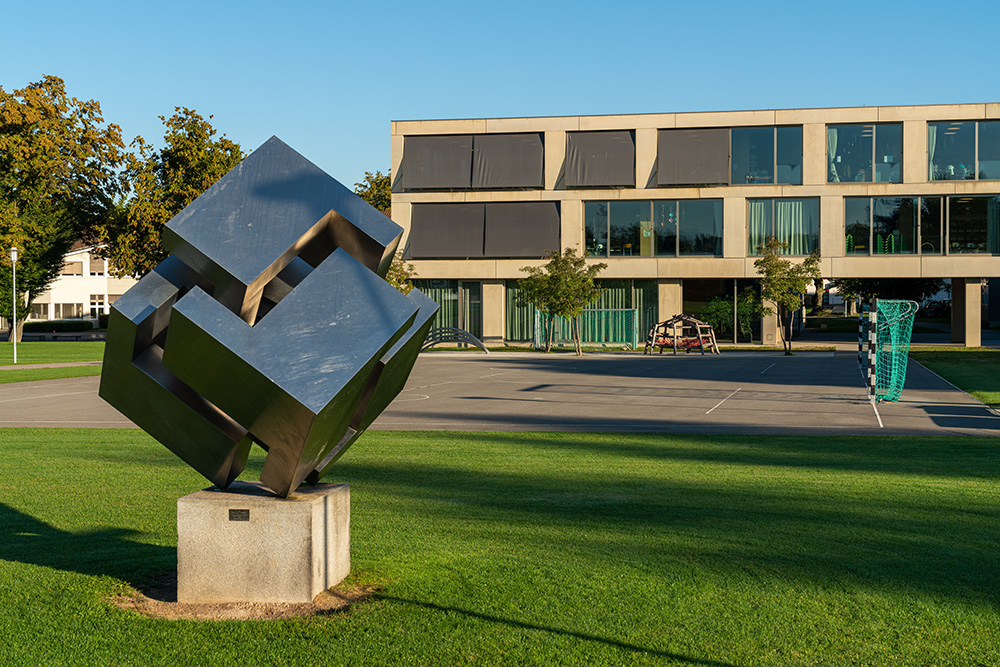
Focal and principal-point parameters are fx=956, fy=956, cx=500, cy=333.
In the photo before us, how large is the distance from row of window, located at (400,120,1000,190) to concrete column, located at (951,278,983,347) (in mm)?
5199

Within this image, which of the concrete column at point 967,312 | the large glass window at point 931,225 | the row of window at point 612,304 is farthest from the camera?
the row of window at point 612,304

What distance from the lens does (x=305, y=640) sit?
15.9 ft

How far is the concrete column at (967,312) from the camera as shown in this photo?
46.2 m

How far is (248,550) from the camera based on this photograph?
5.40 m

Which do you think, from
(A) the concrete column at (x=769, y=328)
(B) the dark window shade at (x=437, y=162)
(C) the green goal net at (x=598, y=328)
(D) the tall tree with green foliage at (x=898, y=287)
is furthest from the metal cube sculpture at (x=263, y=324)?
(D) the tall tree with green foliage at (x=898, y=287)

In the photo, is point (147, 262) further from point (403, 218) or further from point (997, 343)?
point (997, 343)

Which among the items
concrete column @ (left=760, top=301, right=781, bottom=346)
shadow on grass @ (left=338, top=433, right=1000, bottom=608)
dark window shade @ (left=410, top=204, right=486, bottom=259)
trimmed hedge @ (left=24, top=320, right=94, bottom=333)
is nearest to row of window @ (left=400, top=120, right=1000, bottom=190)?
dark window shade @ (left=410, top=204, right=486, bottom=259)

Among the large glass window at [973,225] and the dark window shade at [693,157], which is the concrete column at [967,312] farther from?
the dark window shade at [693,157]

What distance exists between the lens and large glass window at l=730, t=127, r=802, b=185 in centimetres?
4706

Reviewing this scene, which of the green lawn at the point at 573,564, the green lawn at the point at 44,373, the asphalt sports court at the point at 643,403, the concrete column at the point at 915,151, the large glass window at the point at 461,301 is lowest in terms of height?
the asphalt sports court at the point at 643,403

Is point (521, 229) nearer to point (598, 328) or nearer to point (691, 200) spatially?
point (598, 328)

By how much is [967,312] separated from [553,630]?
47109mm

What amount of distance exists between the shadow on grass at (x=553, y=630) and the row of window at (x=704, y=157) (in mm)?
44268

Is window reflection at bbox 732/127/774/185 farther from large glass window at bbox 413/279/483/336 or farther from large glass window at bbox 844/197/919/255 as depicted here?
large glass window at bbox 413/279/483/336
